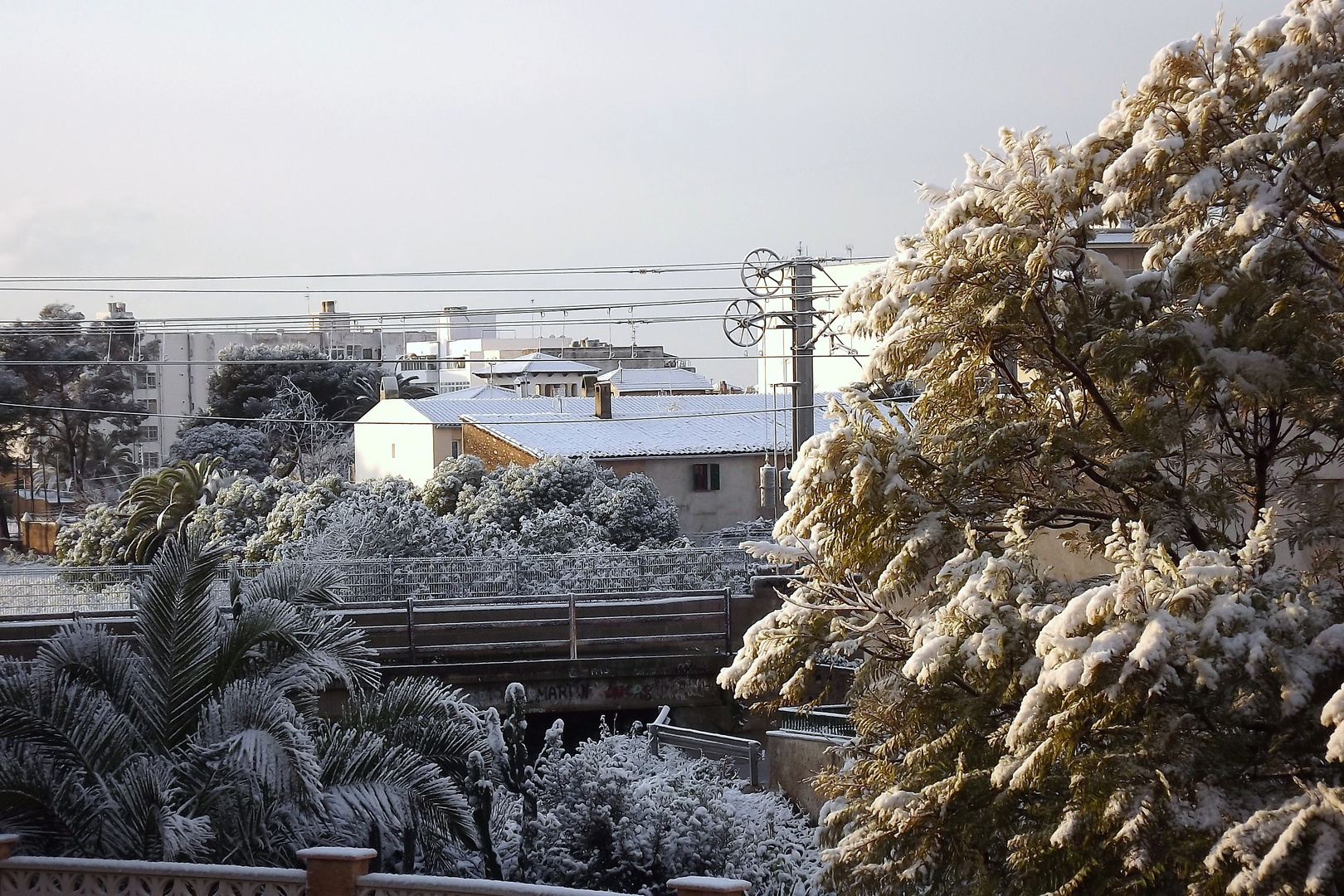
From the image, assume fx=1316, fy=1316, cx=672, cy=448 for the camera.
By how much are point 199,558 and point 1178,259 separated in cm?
681

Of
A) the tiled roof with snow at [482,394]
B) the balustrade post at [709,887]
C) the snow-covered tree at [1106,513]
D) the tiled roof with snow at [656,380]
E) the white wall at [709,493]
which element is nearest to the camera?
the snow-covered tree at [1106,513]

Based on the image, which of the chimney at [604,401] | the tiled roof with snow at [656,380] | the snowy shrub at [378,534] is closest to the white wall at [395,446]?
the chimney at [604,401]

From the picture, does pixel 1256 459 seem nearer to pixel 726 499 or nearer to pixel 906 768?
pixel 906 768

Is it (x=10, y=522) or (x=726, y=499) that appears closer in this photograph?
(x=726, y=499)

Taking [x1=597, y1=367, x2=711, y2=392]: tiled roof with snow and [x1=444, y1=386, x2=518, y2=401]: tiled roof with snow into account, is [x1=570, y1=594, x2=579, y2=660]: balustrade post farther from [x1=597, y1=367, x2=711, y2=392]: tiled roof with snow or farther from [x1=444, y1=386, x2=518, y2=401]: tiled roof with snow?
[x1=597, y1=367, x2=711, y2=392]: tiled roof with snow

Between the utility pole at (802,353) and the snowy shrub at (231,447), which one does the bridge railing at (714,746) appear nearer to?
the utility pole at (802,353)

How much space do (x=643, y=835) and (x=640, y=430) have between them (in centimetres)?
2970

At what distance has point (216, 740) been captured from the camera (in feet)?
28.8

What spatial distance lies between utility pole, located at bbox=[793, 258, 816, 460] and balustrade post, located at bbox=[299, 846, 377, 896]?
385 inches

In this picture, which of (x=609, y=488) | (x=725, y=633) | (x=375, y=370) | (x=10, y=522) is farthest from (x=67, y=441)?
(x=725, y=633)

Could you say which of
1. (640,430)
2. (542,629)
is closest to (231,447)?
(640,430)

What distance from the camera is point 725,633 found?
16234mm

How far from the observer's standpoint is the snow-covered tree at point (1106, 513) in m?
5.29

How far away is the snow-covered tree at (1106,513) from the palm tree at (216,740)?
10.9 feet
